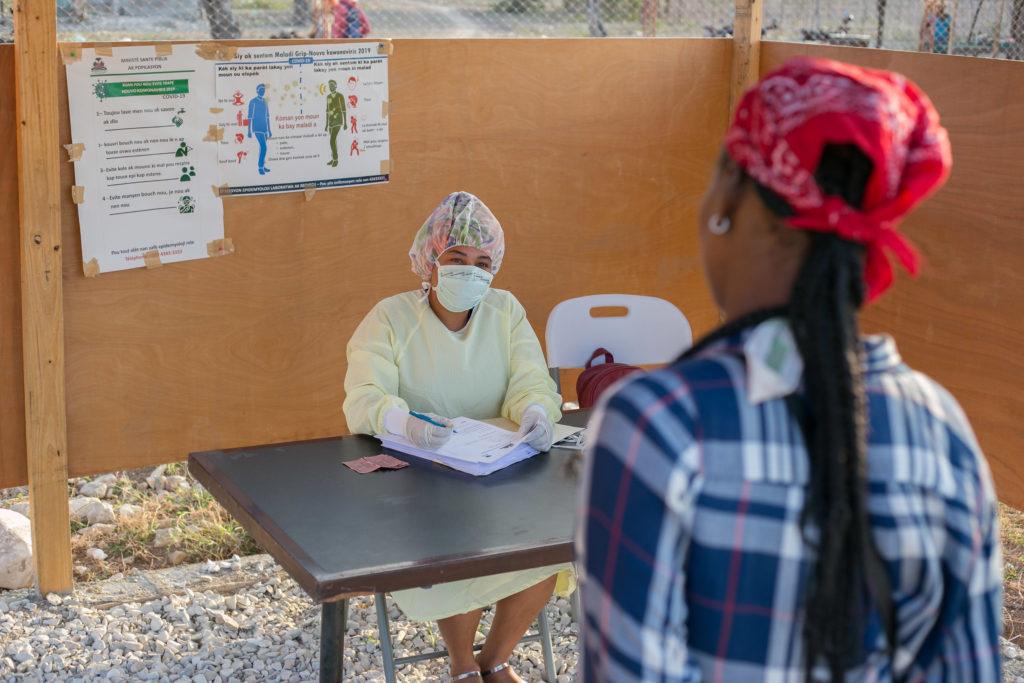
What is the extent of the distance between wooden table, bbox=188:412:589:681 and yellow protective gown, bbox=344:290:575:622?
26 centimetres

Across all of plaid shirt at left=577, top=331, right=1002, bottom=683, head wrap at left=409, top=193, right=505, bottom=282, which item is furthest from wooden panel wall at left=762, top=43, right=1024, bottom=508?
plaid shirt at left=577, top=331, right=1002, bottom=683

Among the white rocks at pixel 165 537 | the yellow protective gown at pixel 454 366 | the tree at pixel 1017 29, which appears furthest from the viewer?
the tree at pixel 1017 29

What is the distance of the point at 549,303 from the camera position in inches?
183

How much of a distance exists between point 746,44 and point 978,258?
1.42m

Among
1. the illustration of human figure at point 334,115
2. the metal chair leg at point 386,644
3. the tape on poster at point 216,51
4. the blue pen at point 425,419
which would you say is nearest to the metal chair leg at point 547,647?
→ the metal chair leg at point 386,644

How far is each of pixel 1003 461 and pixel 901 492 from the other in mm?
2873

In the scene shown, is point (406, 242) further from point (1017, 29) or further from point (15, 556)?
point (1017, 29)

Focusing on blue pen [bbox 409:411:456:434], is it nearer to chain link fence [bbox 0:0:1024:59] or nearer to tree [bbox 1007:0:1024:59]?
chain link fence [bbox 0:0:1024:59]

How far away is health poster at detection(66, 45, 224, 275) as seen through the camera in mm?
3705

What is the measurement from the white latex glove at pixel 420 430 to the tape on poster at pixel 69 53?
166 centimetres

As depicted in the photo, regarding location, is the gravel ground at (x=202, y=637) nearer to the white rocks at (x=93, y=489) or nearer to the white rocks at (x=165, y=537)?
the white rocks at (x=165, y=537)

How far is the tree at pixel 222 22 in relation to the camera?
342 inches

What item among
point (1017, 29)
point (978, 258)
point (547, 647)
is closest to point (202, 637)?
point (547, 647)

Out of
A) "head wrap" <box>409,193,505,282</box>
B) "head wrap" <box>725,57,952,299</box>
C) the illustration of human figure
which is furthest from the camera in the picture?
the illustration of human figure
